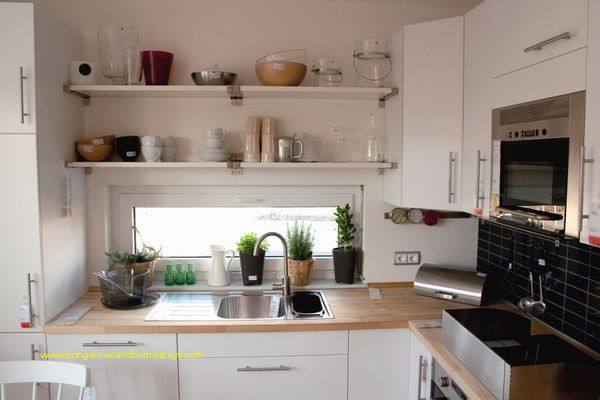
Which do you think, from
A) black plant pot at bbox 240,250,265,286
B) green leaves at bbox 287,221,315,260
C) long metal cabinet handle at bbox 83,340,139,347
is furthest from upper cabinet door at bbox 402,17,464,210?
long metal cabinet handle at bbox 83,340,139,347

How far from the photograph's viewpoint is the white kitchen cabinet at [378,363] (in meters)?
2.04

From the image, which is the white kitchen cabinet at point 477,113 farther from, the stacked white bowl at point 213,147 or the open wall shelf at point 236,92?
the stacked white bowl at point 213,147

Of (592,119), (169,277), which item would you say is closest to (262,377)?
(169,277)

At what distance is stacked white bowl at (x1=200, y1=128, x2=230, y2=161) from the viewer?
2281mm

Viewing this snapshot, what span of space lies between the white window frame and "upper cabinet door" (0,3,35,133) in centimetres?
68

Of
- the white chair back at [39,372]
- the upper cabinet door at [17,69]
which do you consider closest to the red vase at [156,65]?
the upper cabinet door at [17,69]

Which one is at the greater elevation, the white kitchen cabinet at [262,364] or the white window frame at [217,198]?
the white window frame at [217,198]

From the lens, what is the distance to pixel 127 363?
1.99 metres

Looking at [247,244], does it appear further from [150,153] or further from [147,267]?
[150,153]

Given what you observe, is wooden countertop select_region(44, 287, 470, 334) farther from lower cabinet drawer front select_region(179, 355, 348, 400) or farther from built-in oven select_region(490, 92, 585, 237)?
built-in oven select_region(490, 92, 585, 237)

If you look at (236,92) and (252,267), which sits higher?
(236,92)

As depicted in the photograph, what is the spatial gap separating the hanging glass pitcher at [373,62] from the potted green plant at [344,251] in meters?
0.67

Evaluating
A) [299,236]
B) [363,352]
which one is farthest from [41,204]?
[363,352]

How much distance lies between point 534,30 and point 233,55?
1451mm
